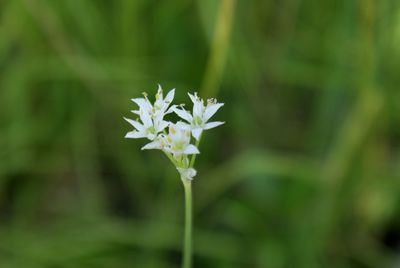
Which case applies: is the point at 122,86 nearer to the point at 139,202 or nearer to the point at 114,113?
the point at 114,113

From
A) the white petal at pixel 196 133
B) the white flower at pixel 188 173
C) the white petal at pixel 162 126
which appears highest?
the white petal at pixel 162 126

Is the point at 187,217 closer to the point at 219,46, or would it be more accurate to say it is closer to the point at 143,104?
the point at 143,104

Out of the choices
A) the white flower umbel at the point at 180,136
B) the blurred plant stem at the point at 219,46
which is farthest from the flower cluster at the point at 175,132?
the blurred plant stem at the point at 219,46

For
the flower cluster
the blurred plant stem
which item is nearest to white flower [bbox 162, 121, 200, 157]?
the flower cluster

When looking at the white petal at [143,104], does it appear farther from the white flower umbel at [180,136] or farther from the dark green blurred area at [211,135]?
the dark green blurred area at [211,135]

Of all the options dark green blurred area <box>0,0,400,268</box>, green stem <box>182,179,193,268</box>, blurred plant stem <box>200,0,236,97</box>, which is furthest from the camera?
dark green blurred area <box>0,0,400,268</box>

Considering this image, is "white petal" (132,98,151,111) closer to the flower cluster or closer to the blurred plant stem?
the flower cluster

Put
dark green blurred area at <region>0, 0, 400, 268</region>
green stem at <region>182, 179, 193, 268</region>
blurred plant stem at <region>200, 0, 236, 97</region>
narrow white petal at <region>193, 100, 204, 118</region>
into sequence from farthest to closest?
dark green blurred area at <region>0, 0, 400, 268</region>
blurred plant stem at <region>200, 0, 236, 97</region>
narrow white petal at <region>193, 100, 204, 118</region>
green stem at <region>182, 179, 193, 268</region>

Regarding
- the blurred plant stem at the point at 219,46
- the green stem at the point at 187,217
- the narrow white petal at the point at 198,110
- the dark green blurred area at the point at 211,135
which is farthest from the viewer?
the dark green blurred area at the point at 211,135
